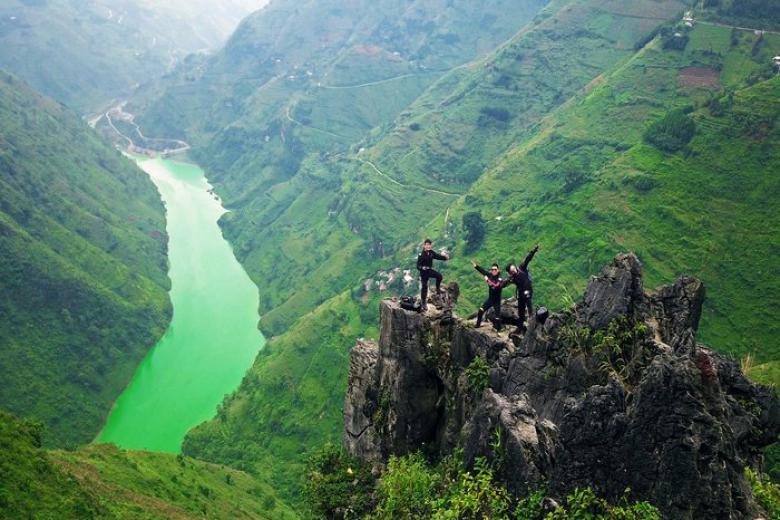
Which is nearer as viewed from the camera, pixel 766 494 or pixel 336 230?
pixel 766 494

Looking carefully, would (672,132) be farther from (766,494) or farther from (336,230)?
(336,230)

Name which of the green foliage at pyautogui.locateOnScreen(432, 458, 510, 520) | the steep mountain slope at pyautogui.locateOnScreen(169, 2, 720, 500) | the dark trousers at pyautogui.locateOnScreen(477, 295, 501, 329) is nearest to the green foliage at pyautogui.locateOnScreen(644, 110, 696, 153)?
the steep mountain slope at pyautogui.locateOnScreen(169, 2, 720, 500)

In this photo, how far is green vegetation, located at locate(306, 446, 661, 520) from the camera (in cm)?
1517

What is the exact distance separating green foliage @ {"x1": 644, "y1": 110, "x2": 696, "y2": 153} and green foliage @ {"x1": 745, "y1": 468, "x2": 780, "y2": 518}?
7138cm

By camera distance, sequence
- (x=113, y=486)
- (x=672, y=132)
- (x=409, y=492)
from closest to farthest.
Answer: (x=409, y=492), (x=113, y=486), (x=672, y=132)

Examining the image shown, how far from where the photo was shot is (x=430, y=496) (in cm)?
1883

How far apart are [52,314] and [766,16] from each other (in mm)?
139297

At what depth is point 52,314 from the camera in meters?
102

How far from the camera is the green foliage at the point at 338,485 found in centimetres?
2305

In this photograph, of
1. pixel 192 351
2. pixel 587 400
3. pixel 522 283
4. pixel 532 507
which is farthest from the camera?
pixel 192 351

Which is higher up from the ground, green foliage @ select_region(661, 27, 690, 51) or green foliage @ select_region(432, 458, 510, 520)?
green foliage @ select_region(661, 27, 690, 51)

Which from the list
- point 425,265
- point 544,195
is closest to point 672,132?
point 544,195

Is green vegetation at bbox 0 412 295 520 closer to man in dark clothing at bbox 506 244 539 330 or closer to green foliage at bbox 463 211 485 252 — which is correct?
man in dark clothing at bbox 506 244 539 330

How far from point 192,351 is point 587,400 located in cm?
10588
